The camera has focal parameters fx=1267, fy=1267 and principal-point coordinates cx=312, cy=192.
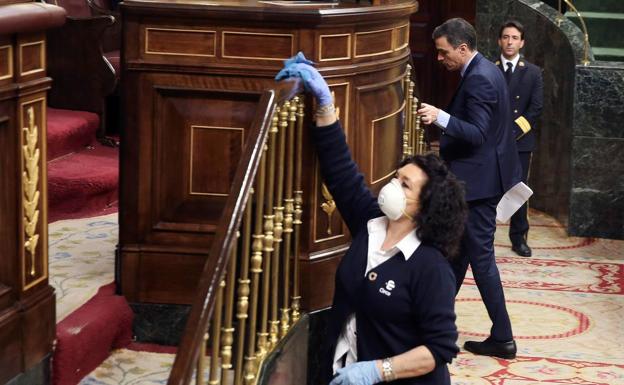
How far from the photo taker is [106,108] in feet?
26.2

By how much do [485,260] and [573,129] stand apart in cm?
325

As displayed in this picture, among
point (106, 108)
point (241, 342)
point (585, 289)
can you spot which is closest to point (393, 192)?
point (241, 342)

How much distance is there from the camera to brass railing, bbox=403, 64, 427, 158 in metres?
5.81

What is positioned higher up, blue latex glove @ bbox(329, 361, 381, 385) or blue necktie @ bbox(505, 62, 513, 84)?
blue necktie @ bbox(505, 62, 513, 84)

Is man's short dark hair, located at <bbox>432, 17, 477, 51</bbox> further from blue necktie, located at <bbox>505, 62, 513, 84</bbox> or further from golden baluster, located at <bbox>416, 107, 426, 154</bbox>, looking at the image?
blue necktie, located at <bbox>505, 62, 513, 84</bbox>

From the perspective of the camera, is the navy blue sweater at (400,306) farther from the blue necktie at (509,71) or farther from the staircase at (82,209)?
the blue necktie at (509,71)

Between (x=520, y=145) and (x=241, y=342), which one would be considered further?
(x=520, y=145)

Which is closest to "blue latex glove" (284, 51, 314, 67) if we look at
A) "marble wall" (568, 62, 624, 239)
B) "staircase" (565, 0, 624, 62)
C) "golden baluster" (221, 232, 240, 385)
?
"golden baluster" (221, 232, 240, 385)

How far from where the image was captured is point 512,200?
6.36 m

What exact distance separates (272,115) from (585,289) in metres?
4.04

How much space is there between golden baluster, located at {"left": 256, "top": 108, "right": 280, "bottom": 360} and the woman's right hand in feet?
0.92

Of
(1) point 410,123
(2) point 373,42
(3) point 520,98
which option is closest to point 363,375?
(2) point 373,42

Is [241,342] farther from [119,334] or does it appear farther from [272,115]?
Answer: [119,334]

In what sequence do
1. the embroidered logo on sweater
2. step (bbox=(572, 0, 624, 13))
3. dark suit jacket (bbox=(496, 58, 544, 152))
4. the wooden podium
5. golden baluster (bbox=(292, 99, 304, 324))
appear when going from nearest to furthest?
the embroidered logo on sweater
golden baluster (bbox=(292, 99, 304, 324))
the wooden podium
dark suit jacket (bbox=(496, 58, 544, 152))
step (bbox=(572, 0, 624, 13))
